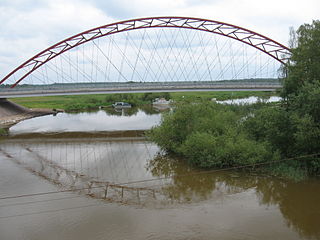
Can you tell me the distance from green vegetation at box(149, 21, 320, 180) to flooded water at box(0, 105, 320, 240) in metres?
0.83

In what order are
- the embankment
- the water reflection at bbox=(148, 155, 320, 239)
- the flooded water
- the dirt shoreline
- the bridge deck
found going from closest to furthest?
1. the flooded water
2. the water reflection at bbox=(148, 155, 320, 239)
3. the bridge deck
4. the dirt shoreline
5. the embankment

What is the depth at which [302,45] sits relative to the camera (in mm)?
15297

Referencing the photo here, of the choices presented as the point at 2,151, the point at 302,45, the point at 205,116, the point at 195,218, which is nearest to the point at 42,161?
the point at 2,151

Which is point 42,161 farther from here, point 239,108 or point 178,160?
point 239,108

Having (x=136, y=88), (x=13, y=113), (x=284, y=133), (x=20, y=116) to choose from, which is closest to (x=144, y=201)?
(x=284, y=133)

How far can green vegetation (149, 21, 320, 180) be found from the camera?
13.5 meters

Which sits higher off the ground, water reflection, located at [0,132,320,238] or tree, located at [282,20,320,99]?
tree, located at [282,20,320,99]

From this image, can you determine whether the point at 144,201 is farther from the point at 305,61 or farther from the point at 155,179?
the point at 305,61

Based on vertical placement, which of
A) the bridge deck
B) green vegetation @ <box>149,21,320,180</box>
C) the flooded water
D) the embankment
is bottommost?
the flooded water

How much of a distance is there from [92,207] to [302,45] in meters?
12.5

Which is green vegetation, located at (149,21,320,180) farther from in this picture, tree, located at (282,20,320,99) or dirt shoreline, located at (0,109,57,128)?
dirt shoreline, located at (0,109,57,128)

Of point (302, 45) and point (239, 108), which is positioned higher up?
point (302, 45)

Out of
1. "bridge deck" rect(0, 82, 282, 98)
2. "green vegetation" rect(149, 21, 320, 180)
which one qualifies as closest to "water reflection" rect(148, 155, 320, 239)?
"green vegetation" rect(149, 21, 320, 180)

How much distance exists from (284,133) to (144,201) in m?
7.66
